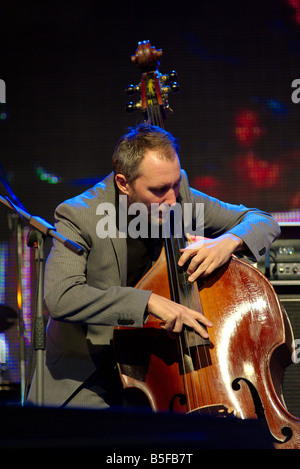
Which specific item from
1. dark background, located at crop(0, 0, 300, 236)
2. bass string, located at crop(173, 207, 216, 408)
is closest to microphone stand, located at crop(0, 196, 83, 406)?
bass string, located at crop(173, 207, 216, 408)

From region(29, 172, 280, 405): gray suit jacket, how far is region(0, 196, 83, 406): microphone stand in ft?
0.57

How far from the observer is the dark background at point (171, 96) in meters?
2.96

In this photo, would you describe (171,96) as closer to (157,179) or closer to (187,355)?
(157,179)

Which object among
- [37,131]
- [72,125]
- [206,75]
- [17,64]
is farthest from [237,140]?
[17,64]

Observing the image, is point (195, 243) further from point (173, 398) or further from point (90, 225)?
point (173, 398)

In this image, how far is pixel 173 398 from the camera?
1.46 meters

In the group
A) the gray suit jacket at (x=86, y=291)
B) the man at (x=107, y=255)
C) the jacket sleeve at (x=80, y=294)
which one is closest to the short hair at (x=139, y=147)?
the man at (x=107, y=255)

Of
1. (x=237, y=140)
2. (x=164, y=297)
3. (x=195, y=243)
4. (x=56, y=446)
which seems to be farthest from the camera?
(x=237, y=140)

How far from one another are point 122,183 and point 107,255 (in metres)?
0.27

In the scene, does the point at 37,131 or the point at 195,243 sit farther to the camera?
the point at 37,131

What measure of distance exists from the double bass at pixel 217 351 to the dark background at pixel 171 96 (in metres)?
1.43

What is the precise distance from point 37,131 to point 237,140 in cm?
119

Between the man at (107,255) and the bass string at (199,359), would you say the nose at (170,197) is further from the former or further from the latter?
the bass string at (199,359)

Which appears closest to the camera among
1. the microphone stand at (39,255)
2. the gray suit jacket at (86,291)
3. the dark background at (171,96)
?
the microphone stand at (39,255)
